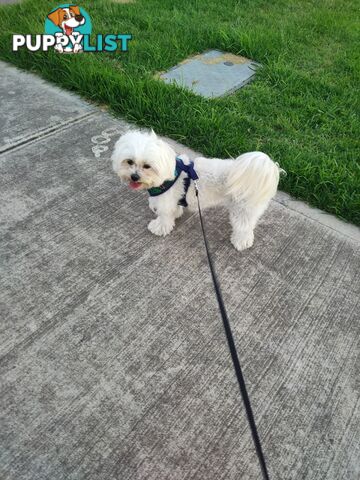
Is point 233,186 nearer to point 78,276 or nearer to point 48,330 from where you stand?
point 78,276

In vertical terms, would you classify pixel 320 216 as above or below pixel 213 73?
below

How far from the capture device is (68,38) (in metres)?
5.18

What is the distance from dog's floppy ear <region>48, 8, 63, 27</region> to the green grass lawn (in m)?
0.14

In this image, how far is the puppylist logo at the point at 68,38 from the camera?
499 centimetres

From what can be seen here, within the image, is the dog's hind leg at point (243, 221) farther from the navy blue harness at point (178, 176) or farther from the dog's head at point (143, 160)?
the dog's head at point (143, 160)

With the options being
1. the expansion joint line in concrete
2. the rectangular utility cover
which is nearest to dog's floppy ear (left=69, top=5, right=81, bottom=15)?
the rectangular utility cover

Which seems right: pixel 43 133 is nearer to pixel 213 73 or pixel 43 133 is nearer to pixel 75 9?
pixel 213 73

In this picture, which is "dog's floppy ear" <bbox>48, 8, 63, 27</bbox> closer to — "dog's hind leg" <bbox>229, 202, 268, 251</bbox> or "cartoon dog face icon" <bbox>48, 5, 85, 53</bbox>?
"cartoon dog face icon" <bbox>48, 5, 85, 53</bbox>

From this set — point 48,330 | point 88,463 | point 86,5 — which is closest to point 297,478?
point 88,463

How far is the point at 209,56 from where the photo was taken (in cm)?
521

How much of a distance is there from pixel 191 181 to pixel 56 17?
4.23 m

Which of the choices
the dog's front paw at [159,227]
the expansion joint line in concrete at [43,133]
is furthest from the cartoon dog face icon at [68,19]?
the dog's front paw at [159,227]

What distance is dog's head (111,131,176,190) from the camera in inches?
94.6

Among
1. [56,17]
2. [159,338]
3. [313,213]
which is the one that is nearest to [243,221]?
[313,213]
